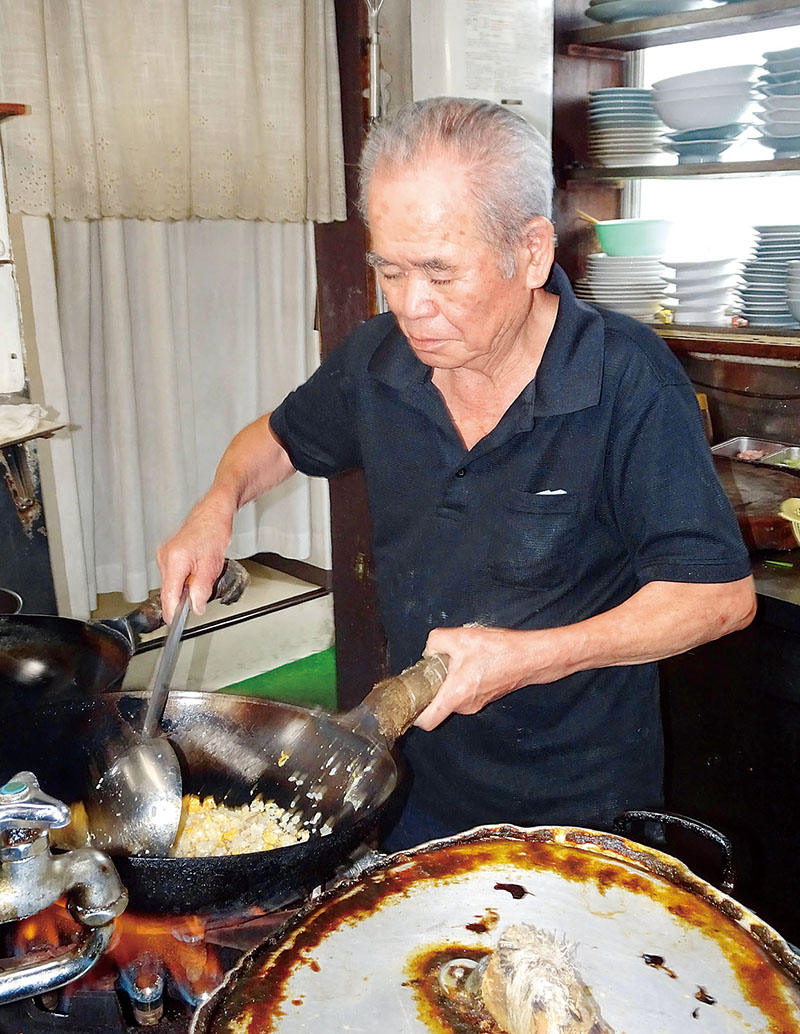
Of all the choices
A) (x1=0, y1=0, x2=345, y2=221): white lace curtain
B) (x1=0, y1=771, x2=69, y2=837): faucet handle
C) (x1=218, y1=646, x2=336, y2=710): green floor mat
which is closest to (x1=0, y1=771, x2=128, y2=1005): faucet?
(x1=0, y1=771, x2=69, y2=837): faucet handle

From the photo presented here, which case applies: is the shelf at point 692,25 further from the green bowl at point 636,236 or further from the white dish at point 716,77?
the green bowl at point 636,236

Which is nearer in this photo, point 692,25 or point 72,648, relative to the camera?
point 72,648

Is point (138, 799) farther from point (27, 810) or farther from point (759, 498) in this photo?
point (759, 498)

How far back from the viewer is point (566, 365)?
1.55m

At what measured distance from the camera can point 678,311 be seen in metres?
3.03

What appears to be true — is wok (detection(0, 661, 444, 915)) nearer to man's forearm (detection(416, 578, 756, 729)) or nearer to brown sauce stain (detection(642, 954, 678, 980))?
man's forearm (detection(416, 578, 756, 729))

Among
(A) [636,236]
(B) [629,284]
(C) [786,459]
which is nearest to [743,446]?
(C) [786,459]

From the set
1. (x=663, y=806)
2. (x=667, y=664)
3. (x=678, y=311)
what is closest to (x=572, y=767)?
(x=663, y=806)

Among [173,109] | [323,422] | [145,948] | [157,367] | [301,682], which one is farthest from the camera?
[301,682]

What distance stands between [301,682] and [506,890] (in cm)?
309

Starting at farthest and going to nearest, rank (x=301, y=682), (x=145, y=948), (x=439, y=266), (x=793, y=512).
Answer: (x=301, y=682)
(x=793, y=512)
(x=439, y=266)
(x=145, y=948)

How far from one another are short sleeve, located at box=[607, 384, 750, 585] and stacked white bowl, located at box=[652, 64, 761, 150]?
63.7 inches

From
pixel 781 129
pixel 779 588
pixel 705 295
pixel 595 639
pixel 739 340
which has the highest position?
pixel 781 129

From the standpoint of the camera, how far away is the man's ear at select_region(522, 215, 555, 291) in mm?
1438
